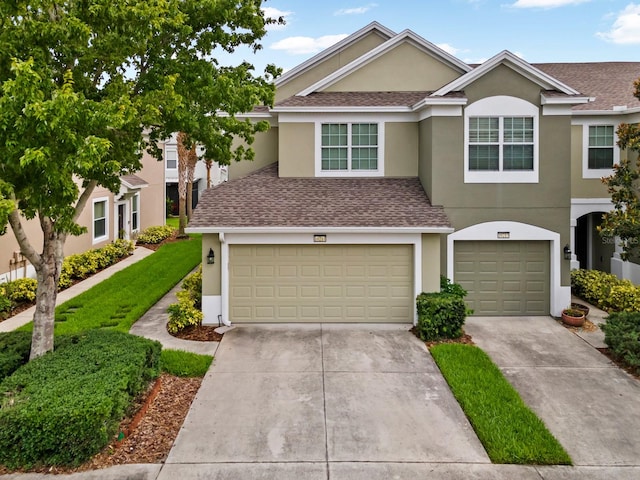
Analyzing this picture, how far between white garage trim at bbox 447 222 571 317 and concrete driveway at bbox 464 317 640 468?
2.77ft

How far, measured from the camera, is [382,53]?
14.7 metres

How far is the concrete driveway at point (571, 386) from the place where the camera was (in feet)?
21.7

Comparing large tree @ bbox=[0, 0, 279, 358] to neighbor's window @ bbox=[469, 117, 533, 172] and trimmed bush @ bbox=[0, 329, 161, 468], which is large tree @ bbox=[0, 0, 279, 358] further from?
neighbor's window @ bbox=[469, 117, 533, 172]

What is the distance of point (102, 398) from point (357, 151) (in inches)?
406

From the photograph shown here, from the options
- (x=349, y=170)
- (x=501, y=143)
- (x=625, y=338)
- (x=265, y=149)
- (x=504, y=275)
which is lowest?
(x=625, y=338)

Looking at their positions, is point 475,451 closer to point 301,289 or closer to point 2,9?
point 301,289

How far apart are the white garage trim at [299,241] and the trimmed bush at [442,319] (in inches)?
41.3

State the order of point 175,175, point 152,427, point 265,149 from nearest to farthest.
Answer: point 152,427, point 265,149, point 175,175

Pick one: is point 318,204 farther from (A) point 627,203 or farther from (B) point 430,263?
(A) point 627,203

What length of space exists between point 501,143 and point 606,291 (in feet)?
18.0

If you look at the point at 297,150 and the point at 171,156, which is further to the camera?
the point at 171,156

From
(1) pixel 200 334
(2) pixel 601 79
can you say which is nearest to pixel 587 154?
(2) pixel 601 79

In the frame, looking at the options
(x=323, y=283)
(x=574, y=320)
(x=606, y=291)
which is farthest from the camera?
(x=606, y=291)

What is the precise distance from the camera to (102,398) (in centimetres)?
609
